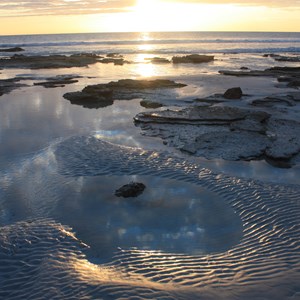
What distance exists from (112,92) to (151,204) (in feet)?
42.6

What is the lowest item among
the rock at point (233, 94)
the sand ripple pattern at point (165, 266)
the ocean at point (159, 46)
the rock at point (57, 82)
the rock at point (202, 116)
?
the sand ripple pattern at point (165, 266)

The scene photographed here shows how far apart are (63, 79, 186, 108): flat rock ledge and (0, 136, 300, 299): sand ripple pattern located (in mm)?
11556

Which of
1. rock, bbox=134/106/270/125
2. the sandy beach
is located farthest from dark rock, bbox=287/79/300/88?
rock, bbox=134/106/270/125

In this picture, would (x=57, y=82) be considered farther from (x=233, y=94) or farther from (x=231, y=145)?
(x=231, y=145)

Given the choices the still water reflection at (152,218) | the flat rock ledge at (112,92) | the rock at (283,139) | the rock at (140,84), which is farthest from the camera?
the rock at (140,84)

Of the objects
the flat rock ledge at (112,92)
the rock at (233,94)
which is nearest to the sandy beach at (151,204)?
the flat rock ledge at (112,92)

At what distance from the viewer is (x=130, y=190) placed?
800cm

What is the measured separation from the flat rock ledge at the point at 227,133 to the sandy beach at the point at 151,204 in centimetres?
4

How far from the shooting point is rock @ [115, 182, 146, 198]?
26.2 ft

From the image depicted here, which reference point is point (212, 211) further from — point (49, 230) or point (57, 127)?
point (57, 127)

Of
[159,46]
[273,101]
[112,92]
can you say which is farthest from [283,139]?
[159,46]

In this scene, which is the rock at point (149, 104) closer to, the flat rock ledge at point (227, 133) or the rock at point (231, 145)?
the flat rock ledge at point (227, 133)

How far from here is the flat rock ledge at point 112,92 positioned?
18.3 metres

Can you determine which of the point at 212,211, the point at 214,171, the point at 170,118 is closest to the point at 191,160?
the point at 214,171
